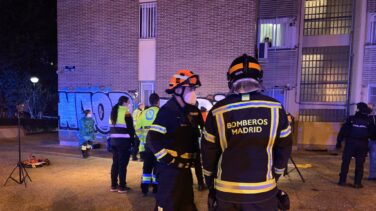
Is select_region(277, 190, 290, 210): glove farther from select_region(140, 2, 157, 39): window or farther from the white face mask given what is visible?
select_region(140, 2, 157, 39): window

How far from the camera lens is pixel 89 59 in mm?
13672

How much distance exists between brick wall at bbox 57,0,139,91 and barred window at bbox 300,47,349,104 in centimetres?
766

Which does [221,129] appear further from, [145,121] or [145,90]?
[145,90]

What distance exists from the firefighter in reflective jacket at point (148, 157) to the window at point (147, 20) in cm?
716

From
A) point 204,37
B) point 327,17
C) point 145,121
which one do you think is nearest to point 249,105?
point 145,121

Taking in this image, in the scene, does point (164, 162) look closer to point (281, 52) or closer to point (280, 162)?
point (280, 162)

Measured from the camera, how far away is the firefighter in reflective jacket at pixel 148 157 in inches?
227

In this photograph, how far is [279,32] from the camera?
1245cm

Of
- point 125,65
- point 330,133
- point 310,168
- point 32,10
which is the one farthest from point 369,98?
point 32,10

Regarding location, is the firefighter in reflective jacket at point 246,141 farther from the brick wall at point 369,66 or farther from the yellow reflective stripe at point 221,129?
the brick wall at point 369,66

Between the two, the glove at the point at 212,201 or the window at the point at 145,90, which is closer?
the glove at the point at 212,201

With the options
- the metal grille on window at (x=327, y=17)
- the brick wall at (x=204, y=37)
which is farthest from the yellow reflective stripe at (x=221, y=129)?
the metal grille on window at (x=327, y=17)

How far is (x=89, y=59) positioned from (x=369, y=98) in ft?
39.9

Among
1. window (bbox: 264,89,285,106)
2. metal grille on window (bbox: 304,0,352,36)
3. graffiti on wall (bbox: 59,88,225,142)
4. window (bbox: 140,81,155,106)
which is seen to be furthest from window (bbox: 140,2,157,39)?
metal grille on window (bbox: 304,0,352,36)
